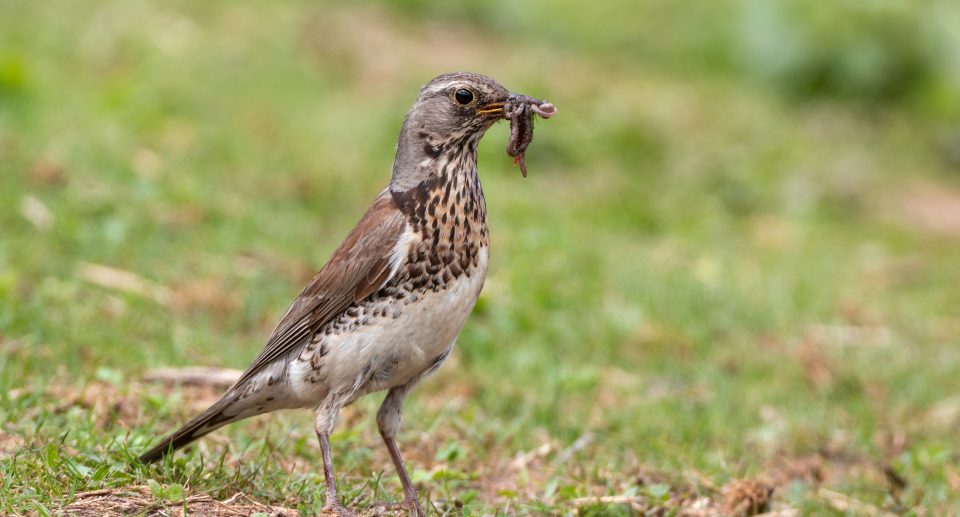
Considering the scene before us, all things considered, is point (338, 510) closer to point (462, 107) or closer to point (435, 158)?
point (435, 158)

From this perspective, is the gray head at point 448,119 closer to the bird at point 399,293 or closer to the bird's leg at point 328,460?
the bird at point 399,293

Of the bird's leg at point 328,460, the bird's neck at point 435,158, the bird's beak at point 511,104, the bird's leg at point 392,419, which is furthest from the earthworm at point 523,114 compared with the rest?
the bird's leg at point 328,460

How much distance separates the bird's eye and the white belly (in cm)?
55

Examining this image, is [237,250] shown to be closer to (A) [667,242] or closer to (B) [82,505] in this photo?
(A) [667,242]

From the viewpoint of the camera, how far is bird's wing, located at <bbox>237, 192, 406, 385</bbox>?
468cm

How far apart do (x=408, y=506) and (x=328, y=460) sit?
0.34 m

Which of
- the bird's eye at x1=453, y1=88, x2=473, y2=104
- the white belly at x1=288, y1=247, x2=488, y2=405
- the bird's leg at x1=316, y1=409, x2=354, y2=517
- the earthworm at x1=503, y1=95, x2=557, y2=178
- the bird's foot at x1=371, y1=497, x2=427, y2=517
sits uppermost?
the bird's eye at x1=453, y1=88, x2=473, y2=104

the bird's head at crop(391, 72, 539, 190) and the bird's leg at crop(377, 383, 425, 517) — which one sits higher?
the bird's head at crop(391, 72, 539, 190)

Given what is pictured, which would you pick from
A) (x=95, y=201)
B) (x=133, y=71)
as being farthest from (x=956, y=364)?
(x=133, y=71)

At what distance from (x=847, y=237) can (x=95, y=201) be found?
5.71 metres

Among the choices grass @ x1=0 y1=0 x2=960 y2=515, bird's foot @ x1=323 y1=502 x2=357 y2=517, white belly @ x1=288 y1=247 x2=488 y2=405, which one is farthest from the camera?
grass @ x1=0 y1=0 x2=960 y2=515

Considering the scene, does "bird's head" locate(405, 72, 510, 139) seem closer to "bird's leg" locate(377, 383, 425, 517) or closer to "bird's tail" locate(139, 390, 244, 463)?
"bird's leg" locate(377, 383, 425, 517)

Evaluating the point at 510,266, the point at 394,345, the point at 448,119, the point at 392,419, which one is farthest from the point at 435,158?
the point at 510,266

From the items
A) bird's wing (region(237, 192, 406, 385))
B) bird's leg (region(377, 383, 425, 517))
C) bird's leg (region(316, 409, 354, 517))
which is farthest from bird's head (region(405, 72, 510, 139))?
bird's leg (region(316, 409, 354, 517))
